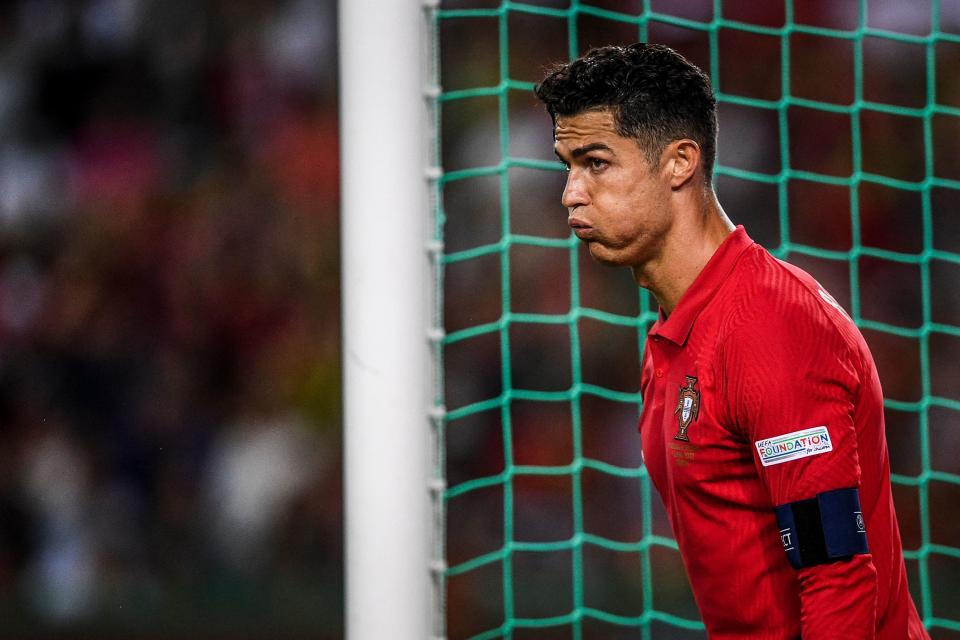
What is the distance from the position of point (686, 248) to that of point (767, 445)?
0.28 m

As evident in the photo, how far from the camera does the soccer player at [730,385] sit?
0.99 meters

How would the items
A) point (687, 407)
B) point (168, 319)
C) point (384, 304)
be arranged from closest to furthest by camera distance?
point (687, 407), point (384, 304), point (168, 319)

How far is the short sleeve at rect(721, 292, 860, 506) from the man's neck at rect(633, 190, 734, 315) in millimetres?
167

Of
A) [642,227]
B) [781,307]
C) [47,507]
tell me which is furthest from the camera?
[47,507]

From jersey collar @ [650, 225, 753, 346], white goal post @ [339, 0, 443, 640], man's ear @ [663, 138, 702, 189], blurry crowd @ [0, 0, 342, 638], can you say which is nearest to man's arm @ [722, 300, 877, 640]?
jersey collar @ [650, 225, 753, 346]

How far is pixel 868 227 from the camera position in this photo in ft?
11.9

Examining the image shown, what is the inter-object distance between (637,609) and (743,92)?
179cm

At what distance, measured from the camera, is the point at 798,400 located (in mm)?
989

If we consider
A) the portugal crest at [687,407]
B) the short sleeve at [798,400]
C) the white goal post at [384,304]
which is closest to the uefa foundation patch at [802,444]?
the short sleeve at [798,400]

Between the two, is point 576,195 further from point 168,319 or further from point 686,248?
point 168,319

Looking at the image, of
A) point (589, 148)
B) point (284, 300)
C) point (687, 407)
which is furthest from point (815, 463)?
point (284, 300)

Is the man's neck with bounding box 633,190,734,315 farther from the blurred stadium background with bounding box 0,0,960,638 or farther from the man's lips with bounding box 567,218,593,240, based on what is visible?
the blurred stadium background with bounding box 0,0,960,638

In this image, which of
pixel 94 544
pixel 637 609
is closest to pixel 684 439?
pixel 637 609

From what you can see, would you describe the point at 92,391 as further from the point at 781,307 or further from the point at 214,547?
the point at 781,307
